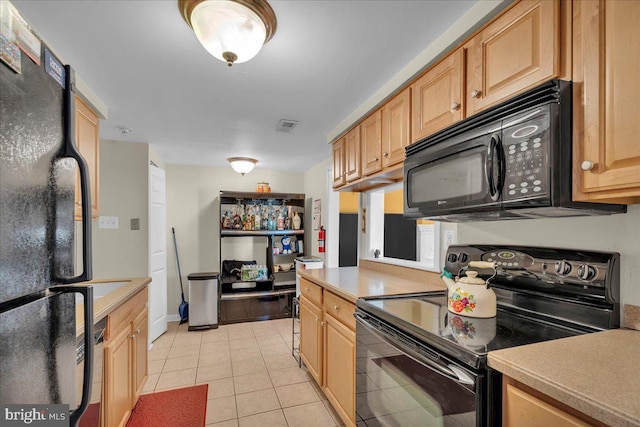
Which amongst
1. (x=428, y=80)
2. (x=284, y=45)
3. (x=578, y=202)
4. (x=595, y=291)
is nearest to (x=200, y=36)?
(x=284, y=45)

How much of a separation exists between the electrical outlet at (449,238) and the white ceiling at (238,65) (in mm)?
1057

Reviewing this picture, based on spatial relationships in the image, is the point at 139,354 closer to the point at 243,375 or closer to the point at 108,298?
the point at 108,298

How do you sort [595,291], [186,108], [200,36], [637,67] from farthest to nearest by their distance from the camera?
1. [186,108]
2. [200,36]
3. [595,291]
4. [637,67]

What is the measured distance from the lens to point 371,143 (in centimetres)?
230

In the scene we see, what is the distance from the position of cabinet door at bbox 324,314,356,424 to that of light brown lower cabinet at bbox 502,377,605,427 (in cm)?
97

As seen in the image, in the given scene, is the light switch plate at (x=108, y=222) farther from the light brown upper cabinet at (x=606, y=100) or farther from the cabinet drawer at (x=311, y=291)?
the light brown upper cabinet at (x=606, y=100)

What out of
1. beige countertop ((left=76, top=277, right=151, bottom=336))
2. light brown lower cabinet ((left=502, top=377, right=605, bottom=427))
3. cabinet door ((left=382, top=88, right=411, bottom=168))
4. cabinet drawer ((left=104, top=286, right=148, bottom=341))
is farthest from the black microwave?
cabinet drawer ((left=104, top=286, right=148, bottom=341))

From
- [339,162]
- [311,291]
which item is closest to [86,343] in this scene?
[311,291]

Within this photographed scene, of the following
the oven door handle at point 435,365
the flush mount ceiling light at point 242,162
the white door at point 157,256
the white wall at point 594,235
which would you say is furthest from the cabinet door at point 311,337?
the flush mount ceiling light at point 242,162

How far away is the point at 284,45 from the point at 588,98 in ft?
4.35

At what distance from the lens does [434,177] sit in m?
1.53

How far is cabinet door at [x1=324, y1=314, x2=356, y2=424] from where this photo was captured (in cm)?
179

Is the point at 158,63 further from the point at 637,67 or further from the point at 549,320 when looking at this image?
the point at 549,320

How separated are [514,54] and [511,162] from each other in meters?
0.44
